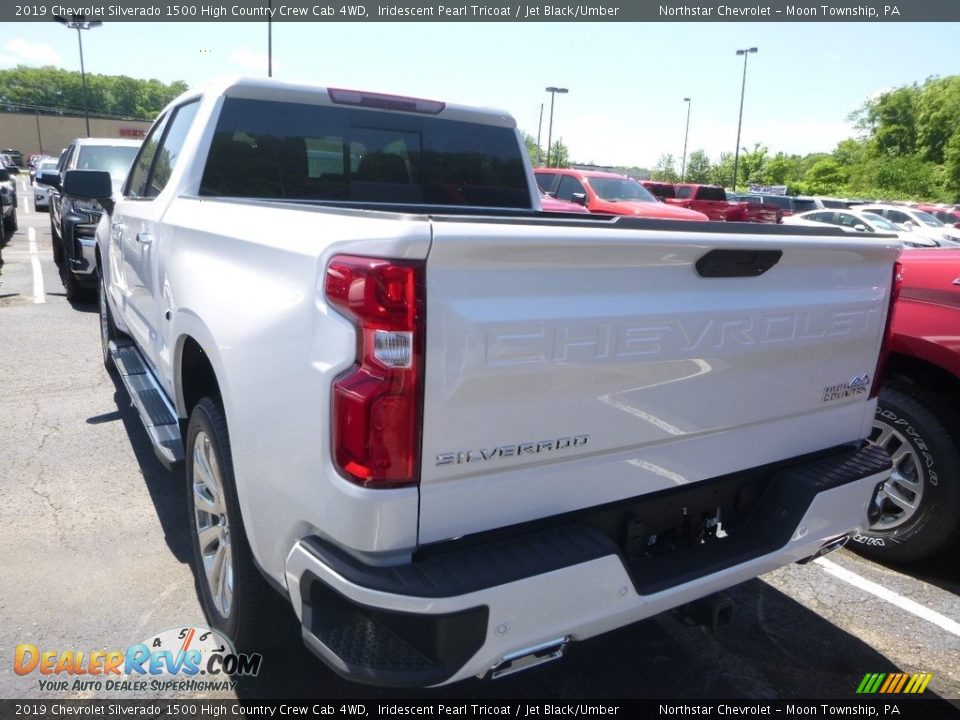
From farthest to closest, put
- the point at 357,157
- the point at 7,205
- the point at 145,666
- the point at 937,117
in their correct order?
the point at 937,117
the point at 7,205
the point at 357,157
the point at 145,666

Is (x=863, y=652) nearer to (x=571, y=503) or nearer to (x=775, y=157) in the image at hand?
(x=571, y=503)

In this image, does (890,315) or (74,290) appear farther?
(74,290)

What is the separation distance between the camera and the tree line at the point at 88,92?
117 m

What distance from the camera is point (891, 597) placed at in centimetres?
362

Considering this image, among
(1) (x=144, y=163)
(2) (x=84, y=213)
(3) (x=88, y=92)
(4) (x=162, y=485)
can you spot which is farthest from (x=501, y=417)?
(3) (x=88, y=92)

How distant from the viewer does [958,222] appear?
29484 millimetres

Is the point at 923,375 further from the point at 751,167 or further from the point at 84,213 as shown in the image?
the point at 751,167

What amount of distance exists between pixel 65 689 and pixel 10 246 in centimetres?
1610

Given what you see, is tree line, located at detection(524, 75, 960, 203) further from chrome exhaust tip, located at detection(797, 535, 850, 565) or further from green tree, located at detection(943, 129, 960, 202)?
chrome exhaust tip, located at detection(797, 535, 850, 565)

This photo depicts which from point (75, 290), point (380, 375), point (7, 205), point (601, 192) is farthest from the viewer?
point (601, 192)

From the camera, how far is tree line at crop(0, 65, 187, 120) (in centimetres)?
11712

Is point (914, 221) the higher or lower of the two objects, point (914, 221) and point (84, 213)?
the lower

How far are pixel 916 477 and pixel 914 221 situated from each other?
2618 cm

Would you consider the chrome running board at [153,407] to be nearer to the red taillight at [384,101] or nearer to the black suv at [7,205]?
the red taillight at [384,101]
